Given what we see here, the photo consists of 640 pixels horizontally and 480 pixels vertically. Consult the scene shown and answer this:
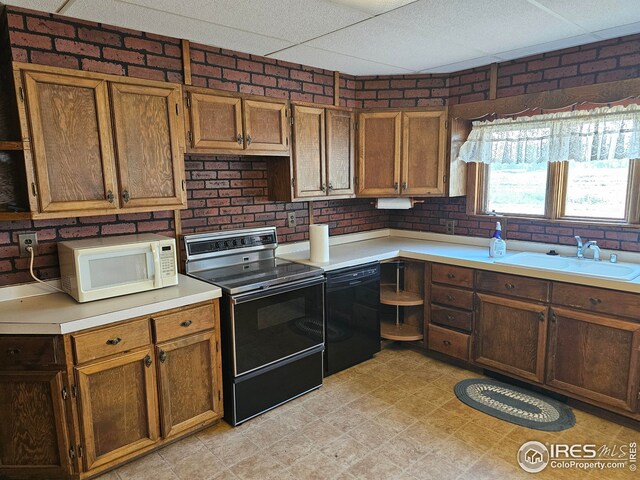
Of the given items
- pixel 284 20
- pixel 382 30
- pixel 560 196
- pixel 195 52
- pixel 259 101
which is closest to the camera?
pixel 284 20

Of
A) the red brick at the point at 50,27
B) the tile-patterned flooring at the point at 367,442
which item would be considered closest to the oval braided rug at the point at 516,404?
the tile-patterned flooring at the point at 367,442

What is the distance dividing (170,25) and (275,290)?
1.63 metres

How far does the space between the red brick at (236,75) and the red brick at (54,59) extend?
88 cm

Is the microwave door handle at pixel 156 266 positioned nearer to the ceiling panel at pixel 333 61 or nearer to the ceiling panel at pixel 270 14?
the ceiling panel at pixel 270 14

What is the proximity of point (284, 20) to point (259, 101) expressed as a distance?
2.39 feet

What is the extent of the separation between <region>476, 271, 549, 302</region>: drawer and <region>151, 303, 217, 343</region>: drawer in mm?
1892

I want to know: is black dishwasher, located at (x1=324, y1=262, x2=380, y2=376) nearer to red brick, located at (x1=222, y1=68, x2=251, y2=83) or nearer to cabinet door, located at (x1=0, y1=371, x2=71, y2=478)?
red brick, located at (x1=222, y1=68, x2=251, y2=83)

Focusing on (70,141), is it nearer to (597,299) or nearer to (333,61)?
(333,61)

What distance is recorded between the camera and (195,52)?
262 centimetres

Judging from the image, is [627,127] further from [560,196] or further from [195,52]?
[195,52]

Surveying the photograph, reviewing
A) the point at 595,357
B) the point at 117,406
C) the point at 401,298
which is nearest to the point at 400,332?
the point at 401,298

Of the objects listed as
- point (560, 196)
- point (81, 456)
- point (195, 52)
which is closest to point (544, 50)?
point (560, 196)

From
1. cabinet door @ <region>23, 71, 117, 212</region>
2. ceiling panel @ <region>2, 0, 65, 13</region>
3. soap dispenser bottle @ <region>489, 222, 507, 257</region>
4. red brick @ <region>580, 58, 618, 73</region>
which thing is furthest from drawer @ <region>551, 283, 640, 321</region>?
ceiling panel @ <region>2, 0, 65, 13</region>

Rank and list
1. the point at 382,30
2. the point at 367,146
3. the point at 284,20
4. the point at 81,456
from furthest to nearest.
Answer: the point at 367,146, the point at 382,30, the point at 284,20, the point at 81,456
